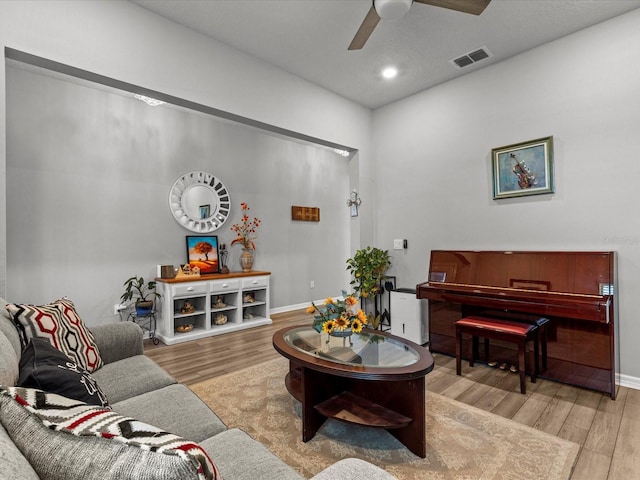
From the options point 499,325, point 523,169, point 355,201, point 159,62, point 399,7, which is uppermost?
point 399,7

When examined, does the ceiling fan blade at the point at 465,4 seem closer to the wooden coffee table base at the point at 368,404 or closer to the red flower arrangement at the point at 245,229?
the wooden coffee table base at the point at 368,404

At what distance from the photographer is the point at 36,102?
3.54 metres

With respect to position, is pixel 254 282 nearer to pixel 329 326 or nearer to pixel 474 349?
pixel 329 326

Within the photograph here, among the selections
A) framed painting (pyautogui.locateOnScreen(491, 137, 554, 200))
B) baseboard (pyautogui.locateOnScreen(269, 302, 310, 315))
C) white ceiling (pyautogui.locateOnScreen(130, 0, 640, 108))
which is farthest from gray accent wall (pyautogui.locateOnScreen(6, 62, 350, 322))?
framed painting (pyautogui.locateOnScreen(491, 137, 554, 200))

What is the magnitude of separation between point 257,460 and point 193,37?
126 inches

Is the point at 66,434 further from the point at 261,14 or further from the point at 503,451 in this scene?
the point at 261,14

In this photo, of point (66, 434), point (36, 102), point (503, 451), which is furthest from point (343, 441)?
point (36, 102)

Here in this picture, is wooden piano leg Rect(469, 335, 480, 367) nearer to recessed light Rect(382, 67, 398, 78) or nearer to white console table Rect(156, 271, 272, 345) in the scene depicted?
white console table Rect(156, 271, 272, 345)

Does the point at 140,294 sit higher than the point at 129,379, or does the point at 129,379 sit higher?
the point at 140,294

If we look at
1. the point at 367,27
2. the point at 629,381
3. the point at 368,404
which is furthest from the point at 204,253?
the point at 629,381

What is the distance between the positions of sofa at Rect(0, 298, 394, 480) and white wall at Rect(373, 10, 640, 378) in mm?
3020

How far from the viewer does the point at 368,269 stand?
414cm

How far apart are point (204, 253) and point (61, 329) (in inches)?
118

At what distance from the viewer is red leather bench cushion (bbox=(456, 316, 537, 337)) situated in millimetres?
2648
